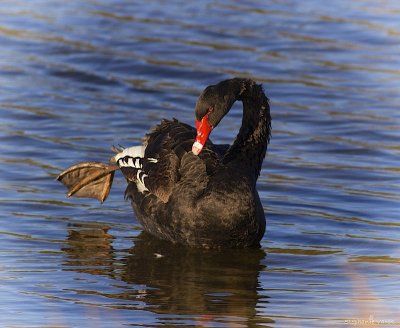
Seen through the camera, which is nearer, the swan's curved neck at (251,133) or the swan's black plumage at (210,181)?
the swan's black plumage at (210,181)

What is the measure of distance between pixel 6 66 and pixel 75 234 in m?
5.57

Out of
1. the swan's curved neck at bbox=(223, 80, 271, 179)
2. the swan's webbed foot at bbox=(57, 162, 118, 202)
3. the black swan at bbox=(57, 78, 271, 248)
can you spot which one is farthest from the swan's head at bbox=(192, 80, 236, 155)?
the swan's webbed foot at bbox=(57, 162, 118, 202)

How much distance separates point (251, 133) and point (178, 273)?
145 cm

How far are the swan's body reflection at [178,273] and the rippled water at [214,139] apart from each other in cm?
2

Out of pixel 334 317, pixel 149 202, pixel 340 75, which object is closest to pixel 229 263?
pixel 149 202

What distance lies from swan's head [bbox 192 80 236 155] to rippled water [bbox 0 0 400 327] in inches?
34.4

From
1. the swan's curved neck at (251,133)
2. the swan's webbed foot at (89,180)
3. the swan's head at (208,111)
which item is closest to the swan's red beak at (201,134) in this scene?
the swan's head at (208,111)

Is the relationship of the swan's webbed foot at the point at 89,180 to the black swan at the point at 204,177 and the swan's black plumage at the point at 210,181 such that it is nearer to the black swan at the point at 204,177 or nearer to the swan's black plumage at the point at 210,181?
the black swan at the point at 204,177

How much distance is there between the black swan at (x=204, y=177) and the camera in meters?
7.93

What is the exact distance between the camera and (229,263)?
7.97m

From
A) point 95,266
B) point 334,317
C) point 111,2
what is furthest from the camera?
point 111,2

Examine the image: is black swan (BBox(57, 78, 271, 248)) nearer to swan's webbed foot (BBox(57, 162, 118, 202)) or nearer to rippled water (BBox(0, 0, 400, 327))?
swan's webbed foot (BBox(57, 162, 118, 202))

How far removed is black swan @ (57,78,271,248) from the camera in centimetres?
793

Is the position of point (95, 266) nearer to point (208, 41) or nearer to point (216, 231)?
point (216, 231)
